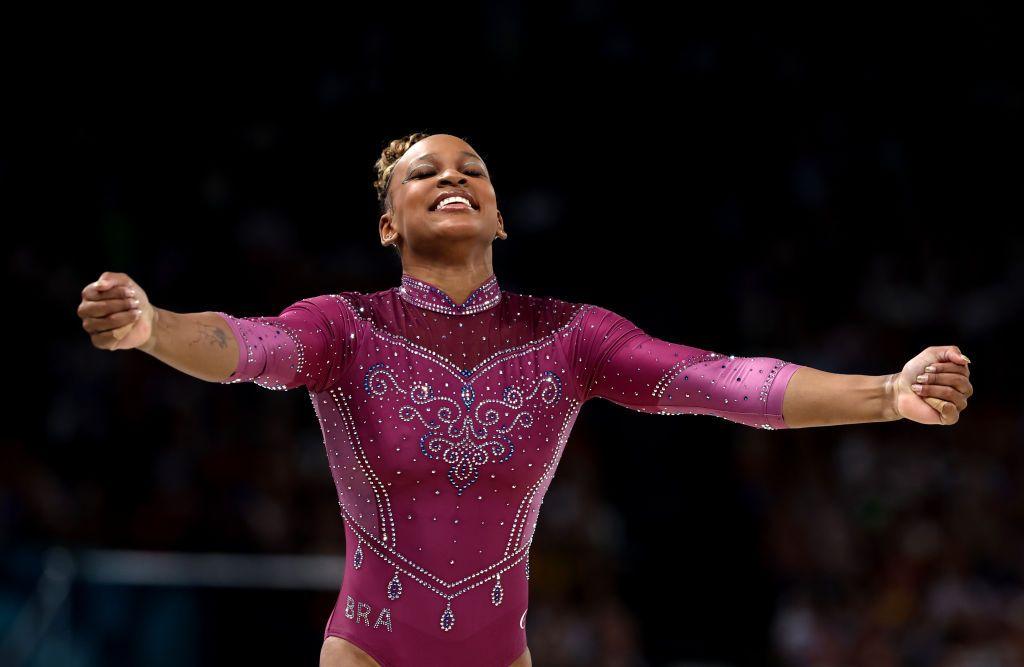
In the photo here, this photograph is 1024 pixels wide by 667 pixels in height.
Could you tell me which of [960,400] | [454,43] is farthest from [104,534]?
[960,400]

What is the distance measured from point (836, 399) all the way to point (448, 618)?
34.9 inches

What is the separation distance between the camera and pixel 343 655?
2.49m

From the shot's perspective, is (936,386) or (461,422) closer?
(936,386)

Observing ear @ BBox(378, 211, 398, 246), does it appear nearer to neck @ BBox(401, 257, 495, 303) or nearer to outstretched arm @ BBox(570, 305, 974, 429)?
neck @ BBox(401, 257, 495, 303)

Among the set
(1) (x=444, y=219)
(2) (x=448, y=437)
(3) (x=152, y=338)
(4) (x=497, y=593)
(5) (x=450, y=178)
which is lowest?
(4) (x=497, y=593)

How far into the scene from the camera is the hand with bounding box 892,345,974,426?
2.13m

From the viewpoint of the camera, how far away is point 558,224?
6.62 metres

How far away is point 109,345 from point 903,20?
619 centimetres

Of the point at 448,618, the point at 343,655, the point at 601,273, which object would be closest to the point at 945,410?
the point at 448,618

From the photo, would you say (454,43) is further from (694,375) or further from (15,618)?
(694,375)

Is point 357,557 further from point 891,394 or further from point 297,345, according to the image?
point 891,394

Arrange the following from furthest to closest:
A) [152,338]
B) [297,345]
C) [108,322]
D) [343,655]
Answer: [343,655] < [297,345] < [152,338] < [108,322]

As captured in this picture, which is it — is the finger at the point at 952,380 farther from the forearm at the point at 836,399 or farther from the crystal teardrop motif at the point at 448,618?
the crystal teardrop motif at the point at 448,618

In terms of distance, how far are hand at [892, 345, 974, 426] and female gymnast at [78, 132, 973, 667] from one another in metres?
0.11
